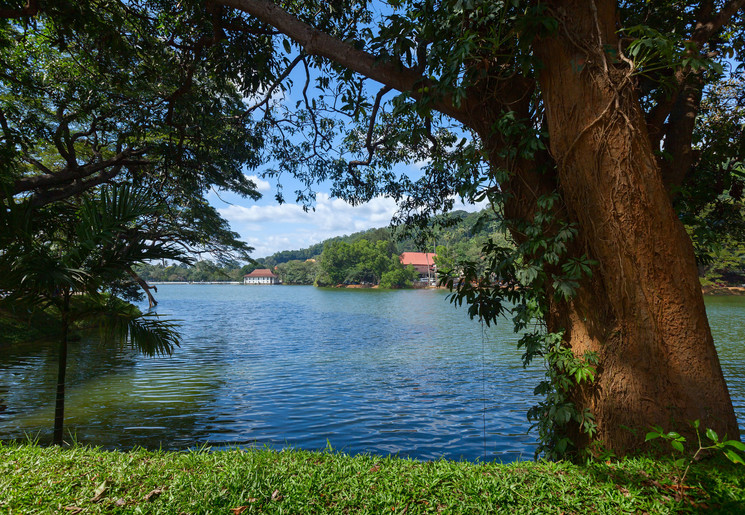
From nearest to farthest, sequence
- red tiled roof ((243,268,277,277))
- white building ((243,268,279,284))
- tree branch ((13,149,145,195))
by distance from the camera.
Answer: tree branch ((13,149,145,195)) < white building ((243,268,279,284)) < red tiled roof ((243,268,277,277))

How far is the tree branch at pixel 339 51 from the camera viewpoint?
13.3ft

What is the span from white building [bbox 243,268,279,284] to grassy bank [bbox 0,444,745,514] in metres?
112

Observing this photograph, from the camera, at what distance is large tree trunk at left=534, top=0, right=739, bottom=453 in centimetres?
312

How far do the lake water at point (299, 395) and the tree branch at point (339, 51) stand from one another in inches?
148

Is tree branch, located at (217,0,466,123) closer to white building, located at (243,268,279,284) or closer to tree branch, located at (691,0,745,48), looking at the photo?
tree branch, located at (691,0,745,48)

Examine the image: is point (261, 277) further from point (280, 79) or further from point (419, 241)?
point (280, 79)

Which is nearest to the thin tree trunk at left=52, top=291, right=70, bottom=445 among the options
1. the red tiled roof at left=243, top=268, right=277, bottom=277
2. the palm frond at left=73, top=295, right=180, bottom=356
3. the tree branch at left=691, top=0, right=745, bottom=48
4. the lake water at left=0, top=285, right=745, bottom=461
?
the palm frond at left=73, top=295, right=180, bottom=356

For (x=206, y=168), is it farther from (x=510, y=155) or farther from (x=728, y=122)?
(x=728, y=122)

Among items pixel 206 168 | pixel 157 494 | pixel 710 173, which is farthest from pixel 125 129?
pixel 710 173

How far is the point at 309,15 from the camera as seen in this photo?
627 cm

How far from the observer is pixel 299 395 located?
8164mm

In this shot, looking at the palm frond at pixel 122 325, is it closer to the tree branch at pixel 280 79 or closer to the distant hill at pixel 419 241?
the distant hill at pixel 419 241

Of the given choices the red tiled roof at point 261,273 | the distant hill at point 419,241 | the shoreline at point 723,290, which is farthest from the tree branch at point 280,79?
the red tiled roof at point 261,273

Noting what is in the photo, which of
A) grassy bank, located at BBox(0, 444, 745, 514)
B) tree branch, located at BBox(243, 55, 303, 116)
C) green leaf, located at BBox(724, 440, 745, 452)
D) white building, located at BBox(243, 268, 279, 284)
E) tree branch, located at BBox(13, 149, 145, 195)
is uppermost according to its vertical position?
tree branch, located at BBox(243, 55, 303, 116)
